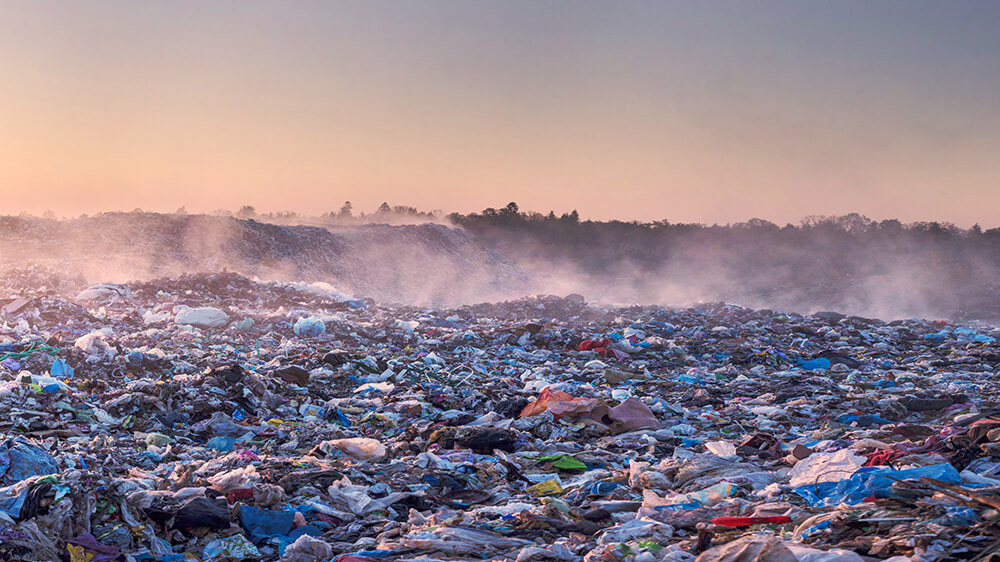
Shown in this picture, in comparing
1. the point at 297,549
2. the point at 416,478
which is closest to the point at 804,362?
the point at 416,478

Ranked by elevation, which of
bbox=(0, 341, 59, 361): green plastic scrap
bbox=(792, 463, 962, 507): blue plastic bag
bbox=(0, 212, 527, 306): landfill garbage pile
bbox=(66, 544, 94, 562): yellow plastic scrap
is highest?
bbox=(0, 212, 527, 306): landfill garbage pile

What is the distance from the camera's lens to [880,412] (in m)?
6.40

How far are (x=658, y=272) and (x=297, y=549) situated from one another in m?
32.1

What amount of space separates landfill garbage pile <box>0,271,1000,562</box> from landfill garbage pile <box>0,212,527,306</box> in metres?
10.2

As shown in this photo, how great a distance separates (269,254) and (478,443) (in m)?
20.5

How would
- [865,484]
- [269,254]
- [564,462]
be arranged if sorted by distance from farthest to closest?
[269,254], [564,462], [865,484]

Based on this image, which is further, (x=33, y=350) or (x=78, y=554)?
(x=33, y=350)

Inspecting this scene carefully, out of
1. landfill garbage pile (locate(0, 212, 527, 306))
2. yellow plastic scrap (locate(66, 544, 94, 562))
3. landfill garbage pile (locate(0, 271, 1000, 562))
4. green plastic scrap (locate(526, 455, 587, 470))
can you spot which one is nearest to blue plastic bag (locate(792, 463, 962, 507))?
Answer: landfill garbage pile (locate(0, 271, 1000, 562))

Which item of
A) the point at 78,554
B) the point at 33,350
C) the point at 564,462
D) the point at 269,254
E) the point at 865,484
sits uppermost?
the point at 269,254

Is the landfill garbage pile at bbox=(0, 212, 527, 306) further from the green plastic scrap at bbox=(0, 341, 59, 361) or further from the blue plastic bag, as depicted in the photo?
the blue plastic bag

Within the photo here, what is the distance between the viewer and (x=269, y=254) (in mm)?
23859

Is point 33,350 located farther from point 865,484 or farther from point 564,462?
point 865,484

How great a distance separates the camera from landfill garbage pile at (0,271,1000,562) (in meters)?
3.11

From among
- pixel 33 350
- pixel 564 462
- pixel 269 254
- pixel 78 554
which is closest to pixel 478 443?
pixel 564 462
